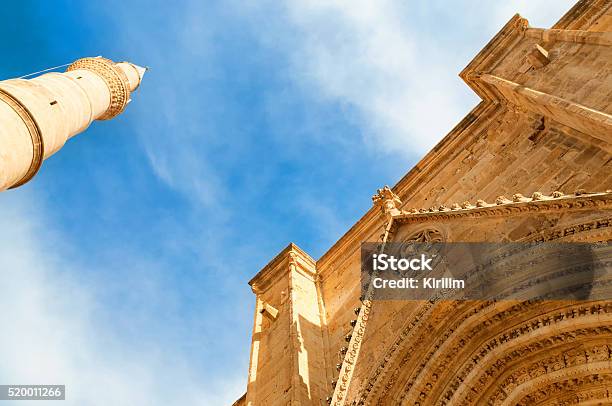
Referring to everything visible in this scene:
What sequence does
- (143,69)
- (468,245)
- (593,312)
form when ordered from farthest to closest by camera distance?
(143,69)
(468,245)
(593,312)

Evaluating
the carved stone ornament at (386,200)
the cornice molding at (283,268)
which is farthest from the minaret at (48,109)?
the carved stone ornament at (386,200)

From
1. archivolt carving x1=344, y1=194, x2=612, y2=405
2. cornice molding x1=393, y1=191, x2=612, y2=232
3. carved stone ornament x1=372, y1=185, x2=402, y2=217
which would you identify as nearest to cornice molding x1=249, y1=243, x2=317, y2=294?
carved stone ornament x1=372, y1=185, x2=402, y2=217

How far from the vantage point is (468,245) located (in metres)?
7.18

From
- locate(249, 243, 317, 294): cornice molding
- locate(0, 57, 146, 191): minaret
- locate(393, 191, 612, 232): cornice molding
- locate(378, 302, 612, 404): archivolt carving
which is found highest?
locate(0, 57, 146, 191): minaret

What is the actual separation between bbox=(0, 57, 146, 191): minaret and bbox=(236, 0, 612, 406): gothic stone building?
556 cm

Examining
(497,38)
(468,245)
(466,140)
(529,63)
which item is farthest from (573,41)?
(468,245)

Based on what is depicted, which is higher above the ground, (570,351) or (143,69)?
(143,69)

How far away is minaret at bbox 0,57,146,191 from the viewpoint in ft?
31.7

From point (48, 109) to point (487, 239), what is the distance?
30.1ft

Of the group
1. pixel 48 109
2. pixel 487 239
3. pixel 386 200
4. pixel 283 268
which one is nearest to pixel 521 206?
pixel 487 239

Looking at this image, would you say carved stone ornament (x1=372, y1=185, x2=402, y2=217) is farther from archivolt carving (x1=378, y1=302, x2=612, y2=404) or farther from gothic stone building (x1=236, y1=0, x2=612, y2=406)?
archivolt carving (x1=378, y1=302, x2=612, y2=404)

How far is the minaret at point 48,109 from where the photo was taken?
Result: 380 inches

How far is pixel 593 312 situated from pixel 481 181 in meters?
4.51

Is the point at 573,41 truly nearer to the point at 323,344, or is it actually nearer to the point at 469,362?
the point at 469,362
